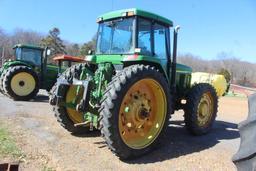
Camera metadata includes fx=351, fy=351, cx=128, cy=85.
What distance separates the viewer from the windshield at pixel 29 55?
14391 mm

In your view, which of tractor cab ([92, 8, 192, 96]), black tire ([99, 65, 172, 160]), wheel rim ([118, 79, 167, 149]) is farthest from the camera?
tractor cab ([92, 8, 192, 96])

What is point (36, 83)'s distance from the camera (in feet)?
45.1

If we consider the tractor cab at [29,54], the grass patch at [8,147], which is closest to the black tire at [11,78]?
the tractor cab at [29,54]

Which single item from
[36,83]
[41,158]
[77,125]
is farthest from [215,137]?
[36,83]

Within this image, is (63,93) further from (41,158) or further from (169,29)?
(169,29)

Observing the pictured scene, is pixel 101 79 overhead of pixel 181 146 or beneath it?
overhead

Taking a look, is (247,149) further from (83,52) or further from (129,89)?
(83,52)

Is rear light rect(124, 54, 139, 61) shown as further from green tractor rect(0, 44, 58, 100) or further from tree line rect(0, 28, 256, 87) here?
tree line rect(0, 28, 256, 87)

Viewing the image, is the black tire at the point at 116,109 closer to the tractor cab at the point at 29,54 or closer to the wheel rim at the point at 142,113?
the wheel rim at the point at 142,113

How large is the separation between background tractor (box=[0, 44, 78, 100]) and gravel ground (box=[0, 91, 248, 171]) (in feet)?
17.5

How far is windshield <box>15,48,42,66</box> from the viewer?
567 inches

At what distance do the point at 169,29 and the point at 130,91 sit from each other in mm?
2138

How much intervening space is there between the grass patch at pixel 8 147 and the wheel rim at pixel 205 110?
381cm

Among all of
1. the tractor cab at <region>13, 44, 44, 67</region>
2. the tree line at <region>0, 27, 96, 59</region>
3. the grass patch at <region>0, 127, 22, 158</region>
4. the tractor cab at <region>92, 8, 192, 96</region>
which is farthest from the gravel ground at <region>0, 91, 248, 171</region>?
the tree line at <region>0, 27, 96, 59</region>
